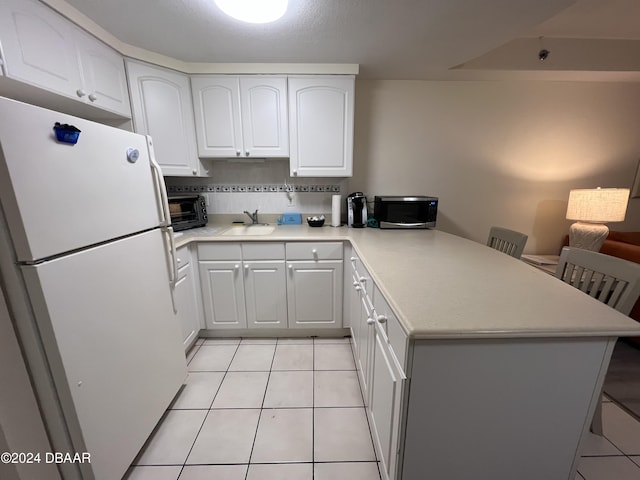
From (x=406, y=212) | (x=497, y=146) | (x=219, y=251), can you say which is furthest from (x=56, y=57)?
(x=497, y=146)

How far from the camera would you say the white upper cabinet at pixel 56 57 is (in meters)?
1.20

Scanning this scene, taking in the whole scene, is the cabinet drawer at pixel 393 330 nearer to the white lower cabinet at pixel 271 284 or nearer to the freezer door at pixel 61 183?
the white lower cabinet at pixel 271 284

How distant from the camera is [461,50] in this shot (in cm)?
183

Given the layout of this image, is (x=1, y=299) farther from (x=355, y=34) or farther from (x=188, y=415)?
(x=355, y=34)

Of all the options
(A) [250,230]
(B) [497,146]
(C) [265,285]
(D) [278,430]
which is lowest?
(D) [278,430]

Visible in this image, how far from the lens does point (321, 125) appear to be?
216 cm

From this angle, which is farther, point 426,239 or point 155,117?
point 155,117

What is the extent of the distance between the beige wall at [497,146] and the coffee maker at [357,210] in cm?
38

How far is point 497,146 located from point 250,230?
257cm

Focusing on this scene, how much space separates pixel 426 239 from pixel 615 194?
1.76 meters

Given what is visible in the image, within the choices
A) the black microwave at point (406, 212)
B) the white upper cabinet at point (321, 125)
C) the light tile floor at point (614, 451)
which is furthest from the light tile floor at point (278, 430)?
the white upper cabinet at point (321, 125)

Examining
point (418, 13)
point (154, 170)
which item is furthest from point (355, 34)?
point (154, 170)

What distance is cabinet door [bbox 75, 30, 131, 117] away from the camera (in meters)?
1.54

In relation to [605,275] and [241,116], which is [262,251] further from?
[605,275]
